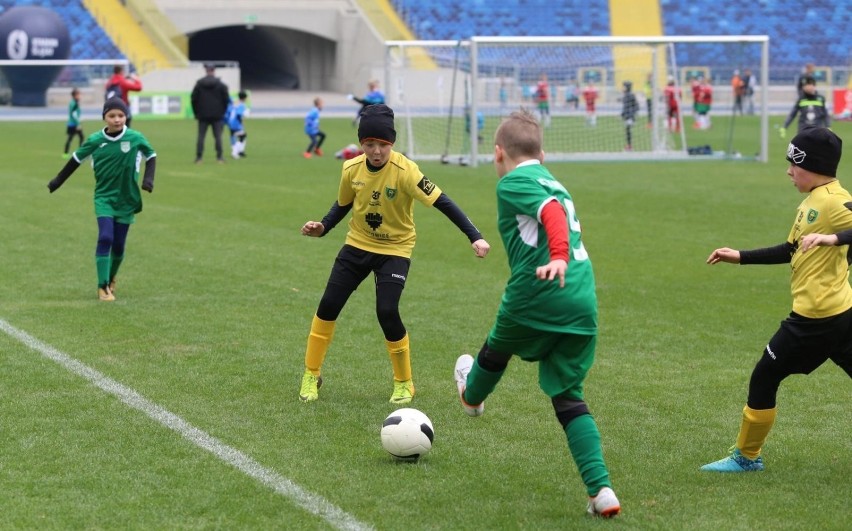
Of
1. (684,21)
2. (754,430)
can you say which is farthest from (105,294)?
(684,21)

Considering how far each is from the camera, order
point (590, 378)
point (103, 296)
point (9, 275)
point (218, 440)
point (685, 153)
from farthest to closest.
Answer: point (685, 153) < point (9, 275) < point (103, 296) < point (590, 378) < point (218, 440)

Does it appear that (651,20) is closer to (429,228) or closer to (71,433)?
(429,228)

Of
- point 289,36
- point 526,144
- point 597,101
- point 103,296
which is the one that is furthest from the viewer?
point 289,36

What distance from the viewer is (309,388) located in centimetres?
694

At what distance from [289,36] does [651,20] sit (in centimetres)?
1761

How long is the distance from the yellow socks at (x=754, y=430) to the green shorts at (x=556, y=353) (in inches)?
39.6

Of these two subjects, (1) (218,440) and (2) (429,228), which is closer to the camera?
(1) (218,440)

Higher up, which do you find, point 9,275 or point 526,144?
point 526,144

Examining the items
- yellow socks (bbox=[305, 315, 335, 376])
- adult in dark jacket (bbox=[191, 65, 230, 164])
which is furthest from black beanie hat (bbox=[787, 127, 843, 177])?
adult in dark jacket (bbox=[191, 65, 230, 164])

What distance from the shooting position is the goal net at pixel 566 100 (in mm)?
26766

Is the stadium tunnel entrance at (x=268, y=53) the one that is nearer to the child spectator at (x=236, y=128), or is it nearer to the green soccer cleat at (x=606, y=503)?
the child spectator at (x=236, y=128)

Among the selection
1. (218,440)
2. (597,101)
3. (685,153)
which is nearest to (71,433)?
(218,440)

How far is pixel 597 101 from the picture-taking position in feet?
98.6

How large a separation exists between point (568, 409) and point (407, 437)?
1.02 metres
